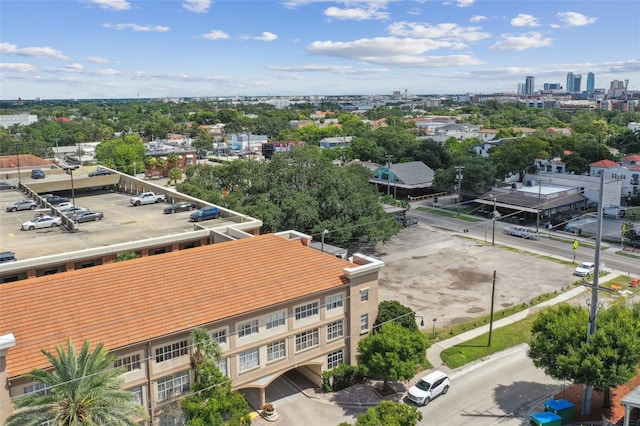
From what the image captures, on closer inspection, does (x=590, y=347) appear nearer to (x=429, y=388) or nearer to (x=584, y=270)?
(x=429, y=388)

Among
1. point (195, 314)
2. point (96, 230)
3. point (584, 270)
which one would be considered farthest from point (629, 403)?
point (96, 230)

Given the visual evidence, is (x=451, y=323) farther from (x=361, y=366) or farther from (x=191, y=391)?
(x=191, y=391)

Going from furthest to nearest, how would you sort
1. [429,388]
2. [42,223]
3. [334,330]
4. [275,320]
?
1. [42,223]
2. [334,330]
3. [429,388]
4. [275,320]

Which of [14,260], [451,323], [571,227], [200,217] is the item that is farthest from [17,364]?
[571,227]

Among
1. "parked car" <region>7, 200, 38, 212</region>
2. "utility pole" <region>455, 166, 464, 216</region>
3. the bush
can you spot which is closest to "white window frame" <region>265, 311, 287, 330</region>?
the bush

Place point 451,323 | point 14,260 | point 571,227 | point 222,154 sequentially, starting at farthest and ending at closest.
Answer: point 222,154
point 571,227
point 451,323
point 14,260

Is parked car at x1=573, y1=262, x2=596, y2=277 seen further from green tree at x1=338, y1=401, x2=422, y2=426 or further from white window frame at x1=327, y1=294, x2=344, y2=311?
green tree at x1=338, y1=401, x2=422, y2=426
